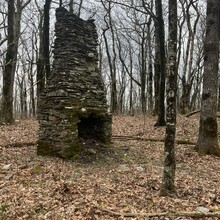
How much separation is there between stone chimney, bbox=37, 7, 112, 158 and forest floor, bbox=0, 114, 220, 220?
0.63 metres

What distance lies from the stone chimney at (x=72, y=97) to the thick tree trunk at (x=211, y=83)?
3241mm

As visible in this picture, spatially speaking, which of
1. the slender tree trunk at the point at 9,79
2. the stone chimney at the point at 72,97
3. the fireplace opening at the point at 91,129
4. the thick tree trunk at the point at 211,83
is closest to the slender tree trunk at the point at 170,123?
the stone chimney at the point at 72,97

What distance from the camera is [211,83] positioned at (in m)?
9.40

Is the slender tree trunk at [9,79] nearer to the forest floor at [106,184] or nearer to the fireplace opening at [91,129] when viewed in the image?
the forest floor at [106,184]

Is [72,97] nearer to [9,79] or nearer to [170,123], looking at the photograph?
[170,123]

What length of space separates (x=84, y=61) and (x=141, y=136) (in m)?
4.55

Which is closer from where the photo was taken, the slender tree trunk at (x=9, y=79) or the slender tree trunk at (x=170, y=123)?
the slender tree trunk at (x=170, y=123)

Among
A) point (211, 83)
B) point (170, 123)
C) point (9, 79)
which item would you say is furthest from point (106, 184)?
point (9, 79)

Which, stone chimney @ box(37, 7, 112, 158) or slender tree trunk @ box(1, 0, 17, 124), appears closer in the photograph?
stone chimney @ box(37, 7, 112, 158)

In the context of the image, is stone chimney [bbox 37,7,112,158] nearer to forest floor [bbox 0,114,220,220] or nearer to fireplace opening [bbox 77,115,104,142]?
fireplace opening [bbox 77,115,104,142]

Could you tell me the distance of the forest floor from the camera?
16.7 feet

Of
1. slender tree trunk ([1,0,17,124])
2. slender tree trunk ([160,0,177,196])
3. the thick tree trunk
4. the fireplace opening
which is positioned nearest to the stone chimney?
the fireplace opening

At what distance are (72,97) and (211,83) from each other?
4543mm

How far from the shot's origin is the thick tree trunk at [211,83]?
936 centimetres
